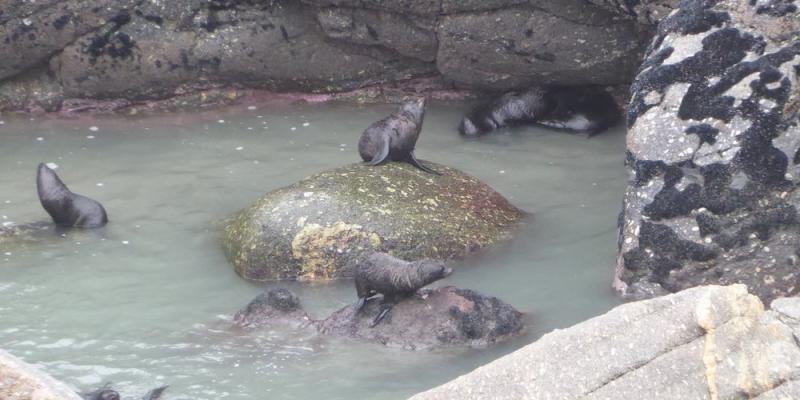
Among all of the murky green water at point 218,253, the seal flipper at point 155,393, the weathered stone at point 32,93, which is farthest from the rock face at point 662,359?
the weathered stone at point 32,93

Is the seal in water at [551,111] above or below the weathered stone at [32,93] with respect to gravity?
above

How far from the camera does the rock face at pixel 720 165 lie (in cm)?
704

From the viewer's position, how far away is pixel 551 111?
10.8 m

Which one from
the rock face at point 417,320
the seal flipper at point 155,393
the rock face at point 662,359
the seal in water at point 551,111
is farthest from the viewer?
the seal in water at point 551,111

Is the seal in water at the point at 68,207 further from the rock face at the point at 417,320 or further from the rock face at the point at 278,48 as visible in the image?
the rock face at the point at 278,48

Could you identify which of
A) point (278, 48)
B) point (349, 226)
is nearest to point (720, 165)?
point (349, 226)

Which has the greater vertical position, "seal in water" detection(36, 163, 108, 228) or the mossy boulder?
the mossy boulder

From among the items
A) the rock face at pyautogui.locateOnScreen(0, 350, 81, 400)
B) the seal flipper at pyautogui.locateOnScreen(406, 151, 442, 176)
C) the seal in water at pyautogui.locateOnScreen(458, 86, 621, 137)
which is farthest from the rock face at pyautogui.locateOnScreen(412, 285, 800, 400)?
the seal in water at pyautogui.locateOnScreen(458, 86, 621, 137)

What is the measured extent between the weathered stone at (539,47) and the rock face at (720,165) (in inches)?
103

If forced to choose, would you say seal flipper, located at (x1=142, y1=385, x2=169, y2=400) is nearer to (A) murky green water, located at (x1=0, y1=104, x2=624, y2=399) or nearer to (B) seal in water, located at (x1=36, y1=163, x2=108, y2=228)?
(A) murky green water, located at (x1=0, y1=104, x2=624, y2=399)

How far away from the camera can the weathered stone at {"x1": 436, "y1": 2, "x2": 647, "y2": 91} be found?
1038 cm

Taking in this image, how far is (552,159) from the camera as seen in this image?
993 cm

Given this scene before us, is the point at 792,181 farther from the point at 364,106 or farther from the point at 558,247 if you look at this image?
the point at 364,106

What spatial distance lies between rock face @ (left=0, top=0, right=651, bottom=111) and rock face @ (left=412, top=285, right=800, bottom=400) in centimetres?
603
